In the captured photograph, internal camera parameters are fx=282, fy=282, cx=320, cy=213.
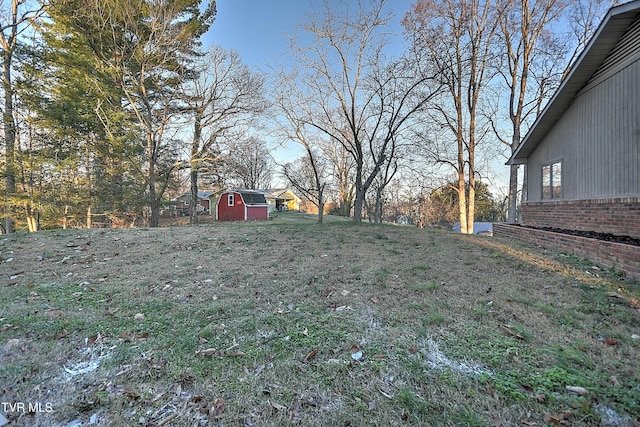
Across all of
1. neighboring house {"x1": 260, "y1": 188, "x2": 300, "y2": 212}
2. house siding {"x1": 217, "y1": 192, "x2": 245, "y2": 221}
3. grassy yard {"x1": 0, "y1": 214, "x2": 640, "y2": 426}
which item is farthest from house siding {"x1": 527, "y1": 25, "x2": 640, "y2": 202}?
neighboring house {"x1": 260, "y1": 188, "x2": 300, "y2": 212}

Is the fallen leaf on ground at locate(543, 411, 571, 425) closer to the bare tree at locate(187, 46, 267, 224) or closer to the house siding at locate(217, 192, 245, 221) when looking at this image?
the bare tree at locate(187, 46, 267, 224)

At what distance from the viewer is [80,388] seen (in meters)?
1.94

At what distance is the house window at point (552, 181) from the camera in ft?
26.9

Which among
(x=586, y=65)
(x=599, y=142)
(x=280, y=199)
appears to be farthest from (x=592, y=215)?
(x=280, y=199)

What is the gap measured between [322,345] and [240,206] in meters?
21.7

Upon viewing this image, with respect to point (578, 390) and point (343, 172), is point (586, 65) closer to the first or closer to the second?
point (578, 390)

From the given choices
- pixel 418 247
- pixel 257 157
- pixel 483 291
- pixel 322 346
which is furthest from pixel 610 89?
pixel 257 157

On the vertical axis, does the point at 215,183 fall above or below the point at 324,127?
below

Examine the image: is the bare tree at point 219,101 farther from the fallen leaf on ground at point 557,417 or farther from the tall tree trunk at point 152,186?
the fallen leaf on ground at point 557,417

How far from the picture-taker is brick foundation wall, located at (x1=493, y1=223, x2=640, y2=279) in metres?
4.05

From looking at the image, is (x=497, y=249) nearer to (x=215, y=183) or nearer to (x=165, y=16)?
(x=165, y=16)

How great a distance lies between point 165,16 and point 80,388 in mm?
14523

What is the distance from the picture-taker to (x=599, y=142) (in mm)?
6609

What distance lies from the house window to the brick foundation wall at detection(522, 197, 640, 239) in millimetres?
286
